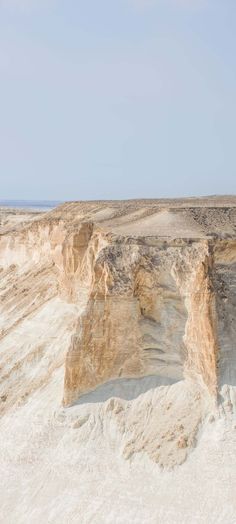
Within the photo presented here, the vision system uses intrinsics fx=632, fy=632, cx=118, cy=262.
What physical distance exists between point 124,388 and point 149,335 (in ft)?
6.24

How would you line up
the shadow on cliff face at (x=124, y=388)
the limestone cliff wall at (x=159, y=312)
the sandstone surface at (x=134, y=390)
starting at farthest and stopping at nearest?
1. the shadow on cliff face at (x=124, y=388)
2. the limestone cliff wall at (x=159, y=312)
3. the sandstone surface at (x=134, y=390)

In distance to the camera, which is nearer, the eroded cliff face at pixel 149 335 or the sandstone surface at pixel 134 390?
the sandstone surface at pixel 134 390

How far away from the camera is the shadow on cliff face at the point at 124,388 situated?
66.6ft

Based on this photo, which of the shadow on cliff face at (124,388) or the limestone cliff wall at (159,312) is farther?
the shadow on cliff face at (124,388)

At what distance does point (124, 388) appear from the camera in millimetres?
20562

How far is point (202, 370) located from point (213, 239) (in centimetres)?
445

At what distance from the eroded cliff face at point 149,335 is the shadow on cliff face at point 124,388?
0.03 m

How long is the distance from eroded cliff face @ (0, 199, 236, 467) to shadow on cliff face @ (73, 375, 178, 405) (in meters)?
0.03

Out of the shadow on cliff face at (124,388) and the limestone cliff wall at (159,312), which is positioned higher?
the limestone cliff wall at (159,312)

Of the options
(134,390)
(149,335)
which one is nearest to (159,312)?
(149,335)

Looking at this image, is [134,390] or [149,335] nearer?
[134,390]

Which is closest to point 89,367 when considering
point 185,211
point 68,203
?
point 185,211

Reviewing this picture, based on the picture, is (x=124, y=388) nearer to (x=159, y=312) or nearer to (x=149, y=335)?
(x=149, y=335)

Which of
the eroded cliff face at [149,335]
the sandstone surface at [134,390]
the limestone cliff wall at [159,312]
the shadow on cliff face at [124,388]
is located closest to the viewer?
the sandstone surface at [134,390]
